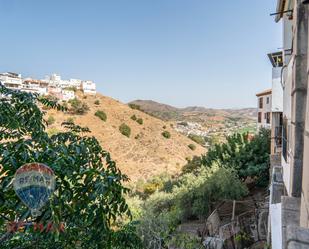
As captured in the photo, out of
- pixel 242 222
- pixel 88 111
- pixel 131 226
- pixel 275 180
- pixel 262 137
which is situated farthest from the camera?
pixel 88 111

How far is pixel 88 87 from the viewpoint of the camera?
57.4m

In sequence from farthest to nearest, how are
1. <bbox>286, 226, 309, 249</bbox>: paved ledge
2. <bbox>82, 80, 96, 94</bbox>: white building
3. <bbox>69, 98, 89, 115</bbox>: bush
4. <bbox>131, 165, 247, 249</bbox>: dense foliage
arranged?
<bbox>82, 80, 96, 94</bbox>: white building, <bbox>69, 98, 89, 115</bbox>: bush, <bbox>131, 165, 247, 249</bbox>: dense foliage, <bbox>286, 226, 309, 249</bbox>: paved ledge

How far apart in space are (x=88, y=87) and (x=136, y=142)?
2536 cm

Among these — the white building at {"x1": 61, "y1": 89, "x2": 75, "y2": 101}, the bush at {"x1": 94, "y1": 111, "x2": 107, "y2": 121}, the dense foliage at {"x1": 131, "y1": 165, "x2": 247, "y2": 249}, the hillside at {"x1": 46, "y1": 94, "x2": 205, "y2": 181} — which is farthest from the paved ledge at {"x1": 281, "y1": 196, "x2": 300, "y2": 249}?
the white building at {"x1": 61, "y1": 89, "x2": 75, "y2": 101}

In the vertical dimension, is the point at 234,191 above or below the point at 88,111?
below

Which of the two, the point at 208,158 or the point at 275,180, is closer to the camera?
the point at 275,180

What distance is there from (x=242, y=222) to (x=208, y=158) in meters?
6.93

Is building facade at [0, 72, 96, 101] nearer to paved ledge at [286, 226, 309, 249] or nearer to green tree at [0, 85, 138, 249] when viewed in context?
green tree at [0, 85, 138, 249]

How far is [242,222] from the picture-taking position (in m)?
10.4

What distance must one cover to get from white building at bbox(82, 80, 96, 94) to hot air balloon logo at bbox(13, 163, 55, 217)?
55494mm

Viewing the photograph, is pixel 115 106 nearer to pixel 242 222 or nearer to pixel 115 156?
pixel 115 156

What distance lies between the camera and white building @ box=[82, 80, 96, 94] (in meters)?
56.1

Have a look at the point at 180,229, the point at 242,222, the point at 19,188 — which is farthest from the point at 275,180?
the point at 180,229

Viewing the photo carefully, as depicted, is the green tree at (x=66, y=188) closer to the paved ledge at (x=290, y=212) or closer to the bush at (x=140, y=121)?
the paved ledge at (x=290, y=212)
